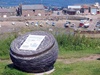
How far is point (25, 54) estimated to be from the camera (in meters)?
10.6

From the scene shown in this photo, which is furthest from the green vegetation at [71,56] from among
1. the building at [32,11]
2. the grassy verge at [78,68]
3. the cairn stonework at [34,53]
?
the building at [32,11]

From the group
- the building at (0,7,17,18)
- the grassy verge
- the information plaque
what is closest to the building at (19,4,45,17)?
the building at (0,7,17,18)

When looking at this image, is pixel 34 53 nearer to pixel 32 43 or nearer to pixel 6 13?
pixel 32 43

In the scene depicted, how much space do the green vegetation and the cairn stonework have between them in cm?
30

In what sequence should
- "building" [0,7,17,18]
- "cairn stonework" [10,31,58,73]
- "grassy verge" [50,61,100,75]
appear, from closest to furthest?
1. "cairn stonework" [10,31,58,73]
2. "grassy verge" [50,61,100,75]
3. "building" [0,7,17,18]

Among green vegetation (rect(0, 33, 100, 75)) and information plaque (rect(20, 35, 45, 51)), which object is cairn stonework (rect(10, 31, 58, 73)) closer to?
information plaque (rect(20, 35, 45, 51))

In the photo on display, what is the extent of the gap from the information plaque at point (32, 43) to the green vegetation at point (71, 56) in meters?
0.82

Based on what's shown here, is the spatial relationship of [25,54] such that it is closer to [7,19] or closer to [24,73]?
[24,73]

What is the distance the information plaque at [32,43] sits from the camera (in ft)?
35.7

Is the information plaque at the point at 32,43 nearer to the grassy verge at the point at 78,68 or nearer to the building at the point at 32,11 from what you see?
the grassy verge at the point at 78,68

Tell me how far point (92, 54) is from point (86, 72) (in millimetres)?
3442

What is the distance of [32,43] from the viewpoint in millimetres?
11023

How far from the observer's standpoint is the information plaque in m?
10.9

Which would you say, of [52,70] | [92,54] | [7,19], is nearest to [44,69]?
[52,70]
